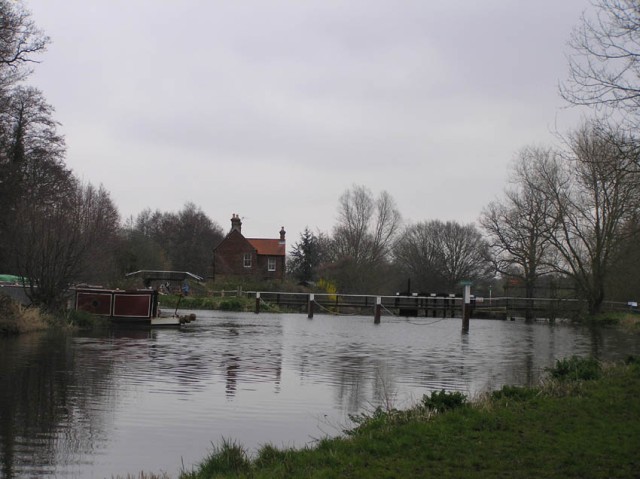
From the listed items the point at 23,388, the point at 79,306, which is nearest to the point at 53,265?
the point at 79,306

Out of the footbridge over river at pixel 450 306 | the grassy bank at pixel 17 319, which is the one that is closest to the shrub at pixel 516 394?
the grassy bank at pixel 17 319

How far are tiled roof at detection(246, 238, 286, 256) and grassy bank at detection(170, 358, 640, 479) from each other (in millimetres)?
66914

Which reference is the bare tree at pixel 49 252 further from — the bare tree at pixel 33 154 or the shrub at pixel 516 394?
the shrub at pixel 516 394

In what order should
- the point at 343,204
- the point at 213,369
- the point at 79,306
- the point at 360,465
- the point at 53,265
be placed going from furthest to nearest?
the point at 343,204 < the point at 79,306 < the point at 53,265 < the point at 213,369 < the point at 360,465

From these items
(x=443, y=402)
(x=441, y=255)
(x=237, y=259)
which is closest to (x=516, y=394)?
(x=443, y=402)

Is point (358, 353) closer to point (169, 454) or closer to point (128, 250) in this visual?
point (169, 454)

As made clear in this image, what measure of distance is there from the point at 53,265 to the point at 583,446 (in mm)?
23690

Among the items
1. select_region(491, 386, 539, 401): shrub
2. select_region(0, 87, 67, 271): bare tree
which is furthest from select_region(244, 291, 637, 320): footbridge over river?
select_region(491, 386, 539, 401): shrub

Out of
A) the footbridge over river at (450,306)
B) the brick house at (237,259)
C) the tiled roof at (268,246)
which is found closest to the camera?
the footbridge over river at (450,306)

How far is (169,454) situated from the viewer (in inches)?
336

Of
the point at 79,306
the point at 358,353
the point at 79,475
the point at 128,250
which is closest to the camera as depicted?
the point at 79,475

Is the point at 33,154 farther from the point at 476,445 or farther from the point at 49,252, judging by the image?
the point at 476,445

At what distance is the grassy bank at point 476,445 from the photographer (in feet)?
20.4

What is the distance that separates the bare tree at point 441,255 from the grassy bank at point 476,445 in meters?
74.8
